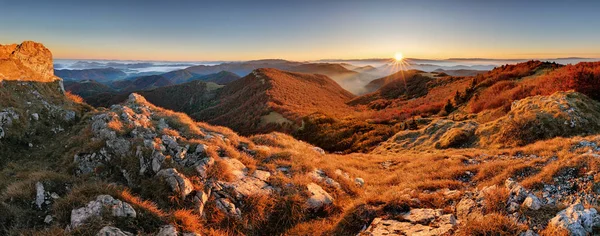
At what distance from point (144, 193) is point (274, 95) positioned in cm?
8653

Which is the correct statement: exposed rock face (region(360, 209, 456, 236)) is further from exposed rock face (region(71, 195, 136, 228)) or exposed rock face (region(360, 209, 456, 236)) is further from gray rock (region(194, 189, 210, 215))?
exposed rock face (region(71, 195, 136, 228))

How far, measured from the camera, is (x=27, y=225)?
22.9 ft

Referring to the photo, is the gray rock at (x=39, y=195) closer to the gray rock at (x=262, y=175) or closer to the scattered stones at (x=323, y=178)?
the gray rock at (x=262, y=175)

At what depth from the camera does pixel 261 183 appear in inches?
444

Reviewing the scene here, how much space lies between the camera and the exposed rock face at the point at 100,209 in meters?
6.62

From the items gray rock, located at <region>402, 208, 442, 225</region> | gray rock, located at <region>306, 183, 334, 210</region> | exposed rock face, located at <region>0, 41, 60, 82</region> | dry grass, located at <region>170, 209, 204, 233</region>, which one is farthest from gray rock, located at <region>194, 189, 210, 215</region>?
exposed rock face, located at <region>0, 41, 60, 82</region>

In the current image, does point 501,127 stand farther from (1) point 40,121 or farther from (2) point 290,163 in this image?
(1) point 40,121

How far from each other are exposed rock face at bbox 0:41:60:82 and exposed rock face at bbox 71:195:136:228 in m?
19.1

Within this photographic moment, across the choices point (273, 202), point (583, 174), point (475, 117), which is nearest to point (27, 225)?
point (273, 202)

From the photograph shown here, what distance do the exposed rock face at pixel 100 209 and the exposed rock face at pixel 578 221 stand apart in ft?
31.6

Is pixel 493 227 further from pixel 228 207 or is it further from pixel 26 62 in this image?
pixel 26 62

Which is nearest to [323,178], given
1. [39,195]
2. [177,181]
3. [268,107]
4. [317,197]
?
[317,197]

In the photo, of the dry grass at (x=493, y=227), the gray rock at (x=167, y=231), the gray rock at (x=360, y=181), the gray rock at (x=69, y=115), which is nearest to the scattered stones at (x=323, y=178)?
the gray rock at (x=360, y=181)

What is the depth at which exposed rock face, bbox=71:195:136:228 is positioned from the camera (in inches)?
261
